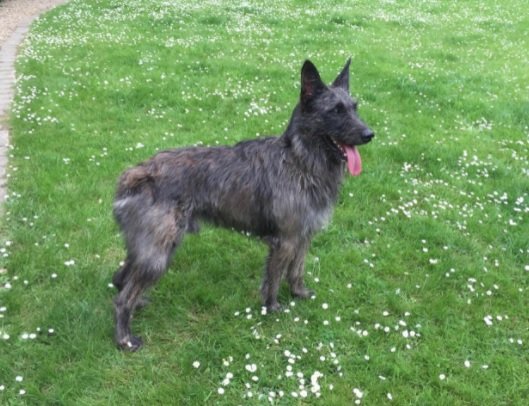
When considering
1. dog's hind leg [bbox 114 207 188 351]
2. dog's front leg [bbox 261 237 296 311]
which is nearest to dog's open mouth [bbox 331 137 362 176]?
dog's front leg [bbox 261 237 296 311]

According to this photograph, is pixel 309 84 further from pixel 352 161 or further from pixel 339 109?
pixel 352 161

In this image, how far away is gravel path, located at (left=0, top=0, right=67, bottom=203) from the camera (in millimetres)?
8180

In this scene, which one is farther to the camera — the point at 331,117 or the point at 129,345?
the point at 129,345

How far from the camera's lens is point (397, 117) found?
30.7 feet

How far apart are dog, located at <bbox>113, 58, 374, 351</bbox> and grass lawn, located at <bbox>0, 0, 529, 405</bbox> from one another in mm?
608

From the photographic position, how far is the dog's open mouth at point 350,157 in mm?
4414

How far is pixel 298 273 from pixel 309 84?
1.97 m

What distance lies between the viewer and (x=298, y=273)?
5.16 metres

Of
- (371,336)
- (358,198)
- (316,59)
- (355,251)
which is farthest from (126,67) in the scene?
(371,336)

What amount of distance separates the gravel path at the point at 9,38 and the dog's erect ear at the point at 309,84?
4.53 meters

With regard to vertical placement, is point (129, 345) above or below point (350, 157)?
below

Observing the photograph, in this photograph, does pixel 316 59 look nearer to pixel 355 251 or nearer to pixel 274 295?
pixel 355 251

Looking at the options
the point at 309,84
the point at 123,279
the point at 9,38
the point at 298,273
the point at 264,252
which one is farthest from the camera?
the point at 9,38

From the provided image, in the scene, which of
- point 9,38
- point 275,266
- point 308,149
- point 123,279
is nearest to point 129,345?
point 123,279
